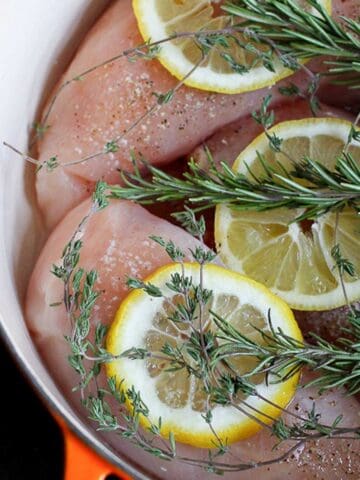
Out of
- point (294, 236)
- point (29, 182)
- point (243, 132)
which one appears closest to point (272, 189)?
point (294, 236)

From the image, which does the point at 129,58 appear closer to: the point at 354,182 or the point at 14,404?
the point at 354,182

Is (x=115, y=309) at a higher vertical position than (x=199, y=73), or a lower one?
lower

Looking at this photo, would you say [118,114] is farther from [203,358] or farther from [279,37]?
[203,358]

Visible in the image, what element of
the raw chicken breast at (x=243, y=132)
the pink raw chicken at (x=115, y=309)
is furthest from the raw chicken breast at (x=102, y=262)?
the raw chicken breast at (x=243, y=132)

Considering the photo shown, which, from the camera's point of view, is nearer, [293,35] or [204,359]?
[204,359]

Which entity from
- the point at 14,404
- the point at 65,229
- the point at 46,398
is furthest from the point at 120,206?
the point at 14,404

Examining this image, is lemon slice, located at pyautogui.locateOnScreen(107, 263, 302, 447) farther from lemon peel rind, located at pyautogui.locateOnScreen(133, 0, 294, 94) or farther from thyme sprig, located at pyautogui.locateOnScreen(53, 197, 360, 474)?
lemon peel rind, located at pyautogui.locateOnScreen(133, 0, 294, 94)

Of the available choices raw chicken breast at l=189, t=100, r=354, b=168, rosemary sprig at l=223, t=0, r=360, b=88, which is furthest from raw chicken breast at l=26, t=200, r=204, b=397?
rosemary sprig at l=223, t=0, r=360, b=88
